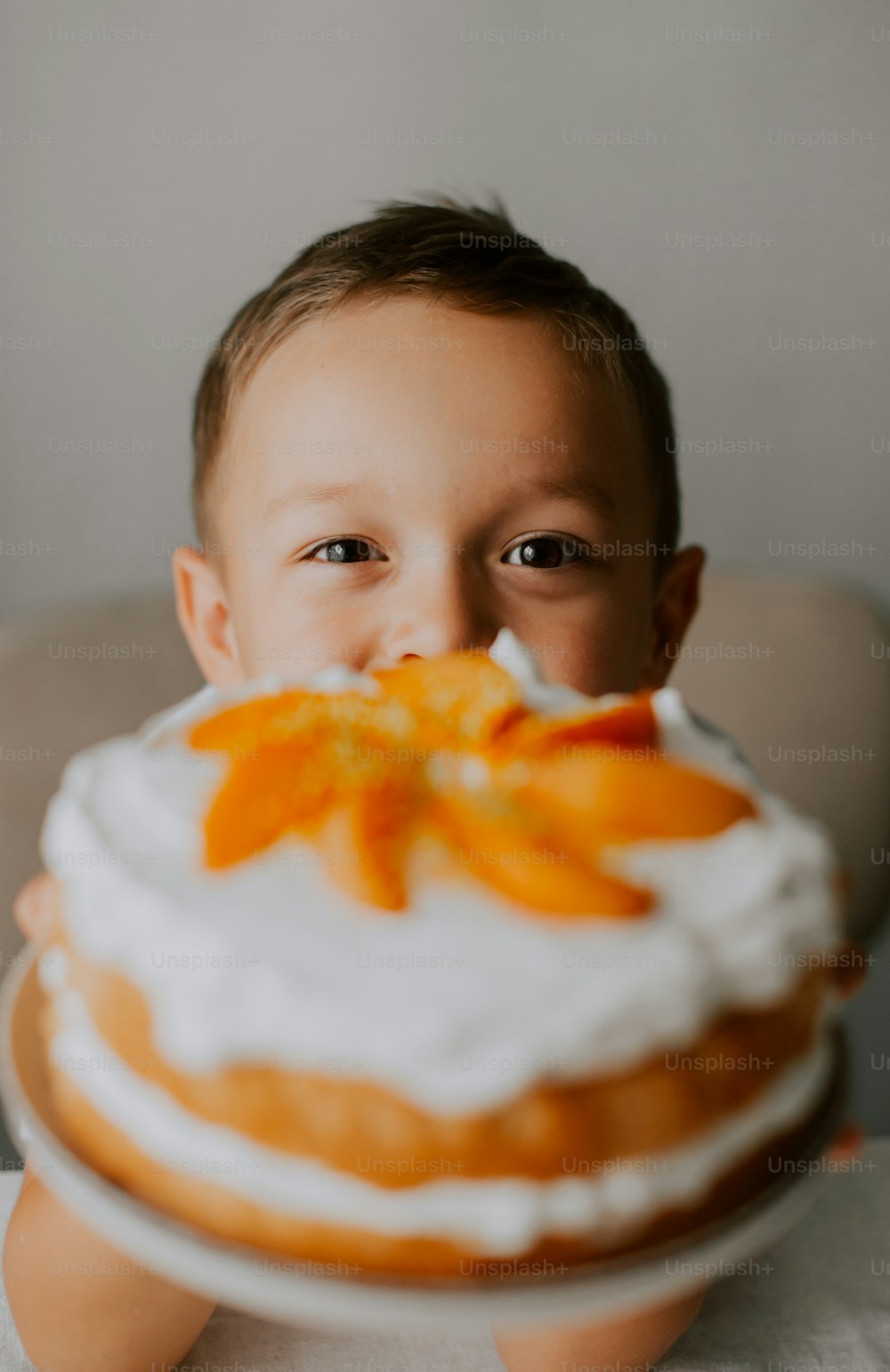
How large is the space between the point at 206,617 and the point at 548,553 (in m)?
0.41

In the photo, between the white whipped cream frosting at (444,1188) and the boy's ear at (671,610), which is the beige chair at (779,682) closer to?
the boy's ear at (671,610)

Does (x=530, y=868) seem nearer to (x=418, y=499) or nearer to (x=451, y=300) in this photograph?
(x=418, y=499)

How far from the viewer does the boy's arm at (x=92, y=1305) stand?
0.78 meters

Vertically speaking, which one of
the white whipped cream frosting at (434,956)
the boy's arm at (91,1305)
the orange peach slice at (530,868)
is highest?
the orange peach slice at (530,868)

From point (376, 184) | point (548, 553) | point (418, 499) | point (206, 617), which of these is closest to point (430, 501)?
point (418, 499)

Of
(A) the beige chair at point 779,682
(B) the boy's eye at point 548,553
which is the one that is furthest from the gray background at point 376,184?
(B) the boy's eye at point 548,553

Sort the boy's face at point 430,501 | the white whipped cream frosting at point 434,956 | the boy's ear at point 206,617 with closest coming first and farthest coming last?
the white whipped cream frosting at point 434,956, the boy's face at point 430,501, the boy's ear at point 206,617

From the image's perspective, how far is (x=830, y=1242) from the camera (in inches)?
35.8

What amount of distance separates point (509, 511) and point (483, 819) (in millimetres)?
553

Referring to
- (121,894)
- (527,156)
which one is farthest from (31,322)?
(121,894)

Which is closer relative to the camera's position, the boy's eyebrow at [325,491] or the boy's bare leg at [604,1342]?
the boy's bare leg at [604,1342]

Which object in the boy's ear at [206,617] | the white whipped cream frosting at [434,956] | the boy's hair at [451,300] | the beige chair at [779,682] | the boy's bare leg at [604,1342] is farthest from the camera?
the beige chair at [779,682]

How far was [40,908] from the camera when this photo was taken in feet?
1.82

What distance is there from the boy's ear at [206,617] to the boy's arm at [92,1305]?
535 mm
